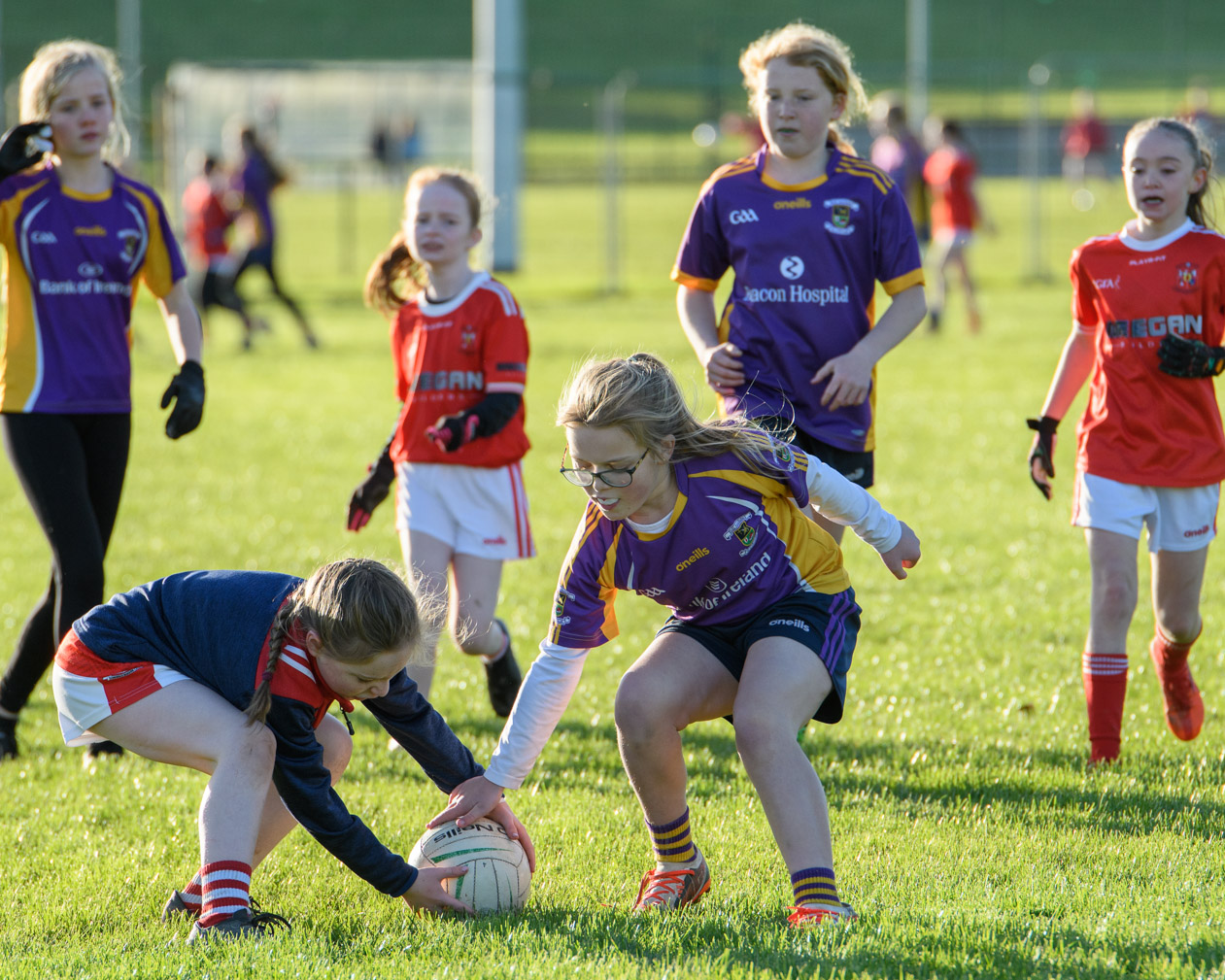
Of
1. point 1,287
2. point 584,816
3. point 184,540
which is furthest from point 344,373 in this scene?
point 584,816

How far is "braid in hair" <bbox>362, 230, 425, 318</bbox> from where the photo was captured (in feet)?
18.4

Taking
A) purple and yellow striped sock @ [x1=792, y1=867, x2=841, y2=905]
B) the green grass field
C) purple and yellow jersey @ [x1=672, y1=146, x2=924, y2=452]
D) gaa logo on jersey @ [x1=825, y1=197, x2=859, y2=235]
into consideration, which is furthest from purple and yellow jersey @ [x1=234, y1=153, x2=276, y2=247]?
purple and yellow striped sock @ [x1=792, y1=867, x2=841, y2=905]

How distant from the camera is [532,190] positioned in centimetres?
4025

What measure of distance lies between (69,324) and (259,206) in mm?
12015

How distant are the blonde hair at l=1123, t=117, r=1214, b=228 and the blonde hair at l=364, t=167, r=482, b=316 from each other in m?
2.33

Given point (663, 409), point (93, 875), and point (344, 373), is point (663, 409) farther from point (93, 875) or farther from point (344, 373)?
point (344, 373)

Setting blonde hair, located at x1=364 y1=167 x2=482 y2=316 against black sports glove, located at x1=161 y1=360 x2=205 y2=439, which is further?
blonde hair, located at x1=364 y1=167 x2=482 y2=316

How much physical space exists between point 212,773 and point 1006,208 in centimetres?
3095

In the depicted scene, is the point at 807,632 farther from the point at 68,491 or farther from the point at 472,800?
the point at 68,491

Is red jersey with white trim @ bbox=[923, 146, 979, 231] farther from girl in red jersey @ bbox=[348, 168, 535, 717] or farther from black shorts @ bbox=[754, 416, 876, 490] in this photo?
black shorts @ bbox=[754, 416, 876, 490]

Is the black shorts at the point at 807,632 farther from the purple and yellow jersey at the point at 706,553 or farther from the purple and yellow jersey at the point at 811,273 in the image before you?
the purple and yellow jersey at the point at 811,273

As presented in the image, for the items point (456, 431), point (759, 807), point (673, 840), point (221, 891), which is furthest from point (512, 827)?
point (456, 431)

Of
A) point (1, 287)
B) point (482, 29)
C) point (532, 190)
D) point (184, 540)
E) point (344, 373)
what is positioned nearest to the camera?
point (1, 287)

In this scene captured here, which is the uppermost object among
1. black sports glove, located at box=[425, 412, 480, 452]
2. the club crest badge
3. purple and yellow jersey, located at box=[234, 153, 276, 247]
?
purple and yellow jersey, located at box=[234, 153, 276, 247]
